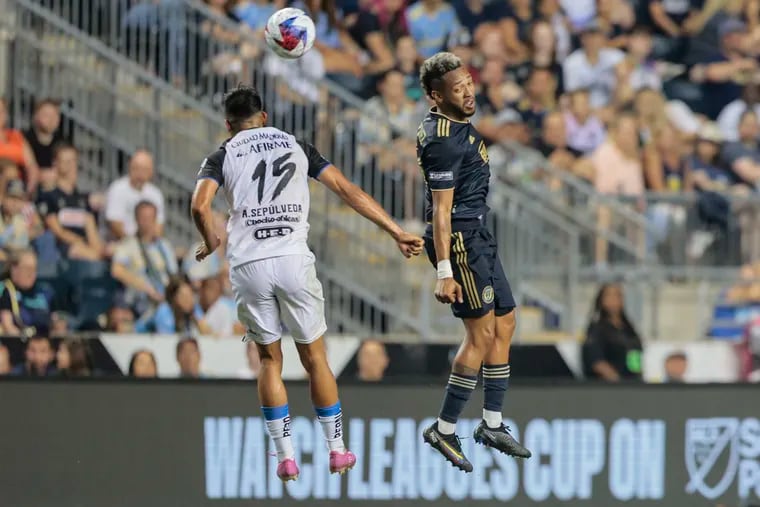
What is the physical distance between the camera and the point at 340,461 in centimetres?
1061

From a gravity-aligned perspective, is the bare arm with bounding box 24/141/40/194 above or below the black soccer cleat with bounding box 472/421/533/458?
above

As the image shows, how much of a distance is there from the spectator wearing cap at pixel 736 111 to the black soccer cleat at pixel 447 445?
328 inches

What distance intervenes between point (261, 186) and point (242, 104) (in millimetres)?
550

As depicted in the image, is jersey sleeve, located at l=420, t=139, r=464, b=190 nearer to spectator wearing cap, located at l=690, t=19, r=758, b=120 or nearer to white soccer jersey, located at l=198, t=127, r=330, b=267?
white soccer jersey, located at l=198, t=127, r=330, b=267

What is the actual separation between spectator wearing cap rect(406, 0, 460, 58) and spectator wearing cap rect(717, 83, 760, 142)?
3.13 m

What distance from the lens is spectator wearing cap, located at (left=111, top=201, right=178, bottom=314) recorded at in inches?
570

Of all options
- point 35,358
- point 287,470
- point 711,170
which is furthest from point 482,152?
point 711,170

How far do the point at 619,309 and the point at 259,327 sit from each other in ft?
17.1

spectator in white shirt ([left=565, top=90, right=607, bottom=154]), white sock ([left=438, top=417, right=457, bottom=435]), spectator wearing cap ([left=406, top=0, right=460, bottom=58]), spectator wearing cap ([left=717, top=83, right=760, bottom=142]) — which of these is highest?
spectator wearing cap ([left=406, top=0, right=460, bottom=58])

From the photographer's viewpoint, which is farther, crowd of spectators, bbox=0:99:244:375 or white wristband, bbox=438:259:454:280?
crowd of spectators, bbox=0:99:244:375

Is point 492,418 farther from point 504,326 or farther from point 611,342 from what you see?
point 611,342

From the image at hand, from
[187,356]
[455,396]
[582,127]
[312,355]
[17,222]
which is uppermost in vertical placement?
[582,127]

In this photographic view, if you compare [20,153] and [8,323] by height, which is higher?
[20,153]

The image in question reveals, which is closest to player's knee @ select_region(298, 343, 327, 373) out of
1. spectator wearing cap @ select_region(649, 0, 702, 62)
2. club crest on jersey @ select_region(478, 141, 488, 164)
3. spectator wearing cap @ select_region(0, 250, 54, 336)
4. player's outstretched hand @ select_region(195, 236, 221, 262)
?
player's outstretched hand @ select_region(195, 236, 221, 262)
